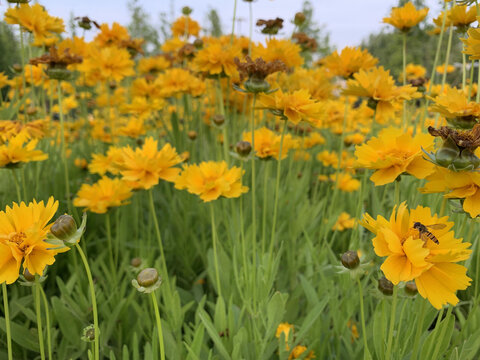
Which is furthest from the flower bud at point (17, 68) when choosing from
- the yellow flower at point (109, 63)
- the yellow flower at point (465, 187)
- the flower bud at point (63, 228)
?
the yellow flower at point (465, 187)

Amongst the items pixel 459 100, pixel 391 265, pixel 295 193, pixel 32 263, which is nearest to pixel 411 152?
pixel 459 100

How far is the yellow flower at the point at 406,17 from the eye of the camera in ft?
3.27

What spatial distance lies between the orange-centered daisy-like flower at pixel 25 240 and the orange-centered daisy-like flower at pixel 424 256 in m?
0.37

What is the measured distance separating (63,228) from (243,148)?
1.48 ft

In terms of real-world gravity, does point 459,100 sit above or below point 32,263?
above

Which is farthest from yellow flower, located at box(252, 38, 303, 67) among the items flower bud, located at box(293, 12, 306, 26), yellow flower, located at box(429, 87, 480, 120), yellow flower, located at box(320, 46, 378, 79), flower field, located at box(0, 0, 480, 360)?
yellow flower, located at box(429, 87, 480, 120)

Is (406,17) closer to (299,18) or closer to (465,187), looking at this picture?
(299,18)

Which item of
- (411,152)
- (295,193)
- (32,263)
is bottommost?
(295,193)

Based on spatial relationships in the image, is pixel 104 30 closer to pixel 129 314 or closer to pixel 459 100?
pixel 129 314

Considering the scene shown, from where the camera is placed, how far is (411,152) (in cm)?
52

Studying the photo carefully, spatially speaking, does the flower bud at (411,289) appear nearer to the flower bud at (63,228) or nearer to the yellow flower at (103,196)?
the flower bud at (63,228)

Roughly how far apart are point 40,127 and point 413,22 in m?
1.06

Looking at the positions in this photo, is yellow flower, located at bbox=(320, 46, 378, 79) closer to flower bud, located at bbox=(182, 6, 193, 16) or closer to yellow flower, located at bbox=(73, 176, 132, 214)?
yellow flower, located at bbox=(73, 176, 132, 214)

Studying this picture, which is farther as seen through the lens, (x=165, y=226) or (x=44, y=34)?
(x=165, y=226)
